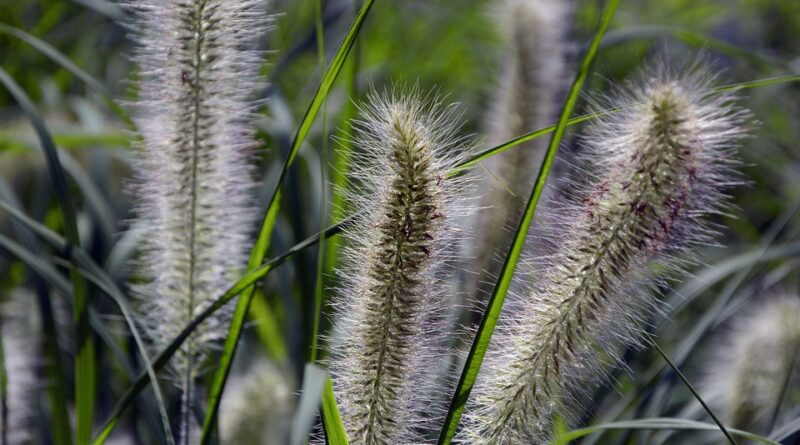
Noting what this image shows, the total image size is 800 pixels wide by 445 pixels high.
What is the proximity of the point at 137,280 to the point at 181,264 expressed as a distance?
1.85 m

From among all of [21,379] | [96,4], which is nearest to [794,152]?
[96,4]

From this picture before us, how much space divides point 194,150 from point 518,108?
1.10 m

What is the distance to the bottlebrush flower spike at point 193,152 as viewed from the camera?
1494 millimetres

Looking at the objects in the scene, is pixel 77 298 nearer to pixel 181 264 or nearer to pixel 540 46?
pixel 181 264

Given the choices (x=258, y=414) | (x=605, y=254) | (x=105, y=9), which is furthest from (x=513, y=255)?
(x=105, y=9)

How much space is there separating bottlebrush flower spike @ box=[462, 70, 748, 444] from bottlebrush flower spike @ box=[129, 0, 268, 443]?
1.84ft

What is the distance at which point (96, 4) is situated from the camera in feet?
8.47

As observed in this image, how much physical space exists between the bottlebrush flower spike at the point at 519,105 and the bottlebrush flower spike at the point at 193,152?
2.19ft

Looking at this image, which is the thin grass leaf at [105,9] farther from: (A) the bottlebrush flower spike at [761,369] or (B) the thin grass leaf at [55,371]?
(A) the bottlebrush flower spike at [761,369]

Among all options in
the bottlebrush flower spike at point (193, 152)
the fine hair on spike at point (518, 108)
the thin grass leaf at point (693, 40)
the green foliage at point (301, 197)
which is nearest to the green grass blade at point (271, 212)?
the green foliage at point (301, 197)

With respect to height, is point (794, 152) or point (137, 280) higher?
point (794, 152)

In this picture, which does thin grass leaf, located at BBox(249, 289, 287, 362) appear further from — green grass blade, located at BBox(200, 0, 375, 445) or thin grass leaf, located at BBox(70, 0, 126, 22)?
green grass blade, located at BBox(200, 0, 375, 445)

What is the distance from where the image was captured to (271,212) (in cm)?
145

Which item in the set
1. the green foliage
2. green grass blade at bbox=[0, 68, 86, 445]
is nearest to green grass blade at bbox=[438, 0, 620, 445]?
the green foliage
